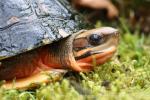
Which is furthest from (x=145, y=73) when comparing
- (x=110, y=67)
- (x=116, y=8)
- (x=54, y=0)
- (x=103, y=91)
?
(x=116, y=8)

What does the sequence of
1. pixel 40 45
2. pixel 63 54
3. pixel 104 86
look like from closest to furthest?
pixel 104 86
pixel 40 45
pixel 63 54

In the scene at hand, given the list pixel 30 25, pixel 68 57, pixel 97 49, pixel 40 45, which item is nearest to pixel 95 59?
pixel 97 49

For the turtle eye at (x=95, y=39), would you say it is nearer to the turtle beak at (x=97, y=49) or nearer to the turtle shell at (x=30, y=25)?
the turtle beak at (x=97, y=49)

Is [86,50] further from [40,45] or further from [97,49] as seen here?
[40,45]

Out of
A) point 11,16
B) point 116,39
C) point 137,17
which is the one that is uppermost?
point 11,16

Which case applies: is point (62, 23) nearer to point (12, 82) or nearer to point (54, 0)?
point (54, 0)

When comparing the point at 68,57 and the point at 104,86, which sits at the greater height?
the point at 68,57

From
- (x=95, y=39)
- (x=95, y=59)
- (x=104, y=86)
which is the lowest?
(x=104, y=86)

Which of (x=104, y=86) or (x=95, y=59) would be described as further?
(x=95, y=59)
